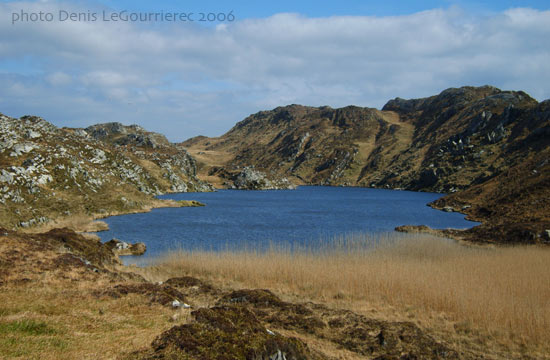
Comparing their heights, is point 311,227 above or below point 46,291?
below

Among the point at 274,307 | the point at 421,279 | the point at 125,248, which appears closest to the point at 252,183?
the point at 125,248

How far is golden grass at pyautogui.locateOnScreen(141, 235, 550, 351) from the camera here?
19.0 metres

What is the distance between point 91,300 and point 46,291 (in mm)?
2442

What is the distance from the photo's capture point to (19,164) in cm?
6425

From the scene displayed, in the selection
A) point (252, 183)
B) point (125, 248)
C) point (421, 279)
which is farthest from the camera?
point (252, 183)

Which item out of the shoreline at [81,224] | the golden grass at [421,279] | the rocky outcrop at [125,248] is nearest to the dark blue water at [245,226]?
the rocky outcrop at [125,248]

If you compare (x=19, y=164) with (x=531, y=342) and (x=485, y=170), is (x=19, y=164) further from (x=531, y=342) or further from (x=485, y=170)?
(x=485, y=170)

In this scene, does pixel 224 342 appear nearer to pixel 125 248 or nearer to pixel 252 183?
pixel 125 248

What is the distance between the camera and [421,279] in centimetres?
2530

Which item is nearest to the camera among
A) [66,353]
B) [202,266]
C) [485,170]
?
[66,353]

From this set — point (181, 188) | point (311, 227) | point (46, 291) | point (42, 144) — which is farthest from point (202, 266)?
point (181, 188)

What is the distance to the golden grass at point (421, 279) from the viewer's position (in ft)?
62.3

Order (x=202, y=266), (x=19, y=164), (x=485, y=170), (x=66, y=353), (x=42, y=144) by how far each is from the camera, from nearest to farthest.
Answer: (x=66, y=353), (x=202, y=266), (x=19, y=164), (x=42, y=144), (x=485, y=170)

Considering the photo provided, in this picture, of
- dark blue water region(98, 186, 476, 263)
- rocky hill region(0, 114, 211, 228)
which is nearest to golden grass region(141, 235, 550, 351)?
dark blue water region(98, 186, 476, 263)
